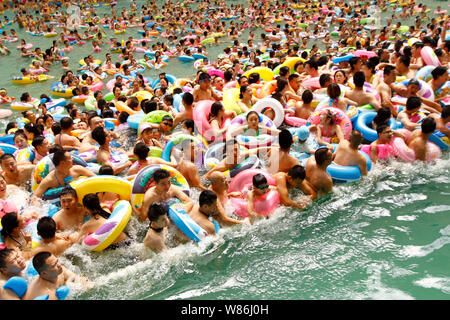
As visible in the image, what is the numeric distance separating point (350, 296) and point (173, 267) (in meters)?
2.39

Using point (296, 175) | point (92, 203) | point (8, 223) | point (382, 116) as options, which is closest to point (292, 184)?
point (296, 175)

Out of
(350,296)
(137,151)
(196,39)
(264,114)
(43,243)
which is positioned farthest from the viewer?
(196,39)

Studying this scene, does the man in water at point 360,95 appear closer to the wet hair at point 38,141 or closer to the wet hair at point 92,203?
the wet hair at point 92,203

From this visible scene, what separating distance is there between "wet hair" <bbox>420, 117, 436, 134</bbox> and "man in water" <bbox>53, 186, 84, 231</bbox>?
6.37 meters

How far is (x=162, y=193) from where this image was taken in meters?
5.64

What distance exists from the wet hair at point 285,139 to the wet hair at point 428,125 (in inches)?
107

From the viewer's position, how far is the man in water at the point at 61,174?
6.03m

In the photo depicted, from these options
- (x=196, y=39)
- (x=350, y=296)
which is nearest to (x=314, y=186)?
(x=350, y=296)

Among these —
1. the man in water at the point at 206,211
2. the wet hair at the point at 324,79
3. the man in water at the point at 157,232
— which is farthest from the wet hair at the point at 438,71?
the man in water at the point at 157,232

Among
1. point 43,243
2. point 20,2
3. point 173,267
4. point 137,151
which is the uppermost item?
point 20,2

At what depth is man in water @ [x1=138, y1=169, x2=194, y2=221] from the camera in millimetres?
5442

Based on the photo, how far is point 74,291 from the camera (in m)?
4.53

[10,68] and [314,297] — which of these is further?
[10,68]

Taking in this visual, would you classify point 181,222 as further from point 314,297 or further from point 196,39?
point 196,39
